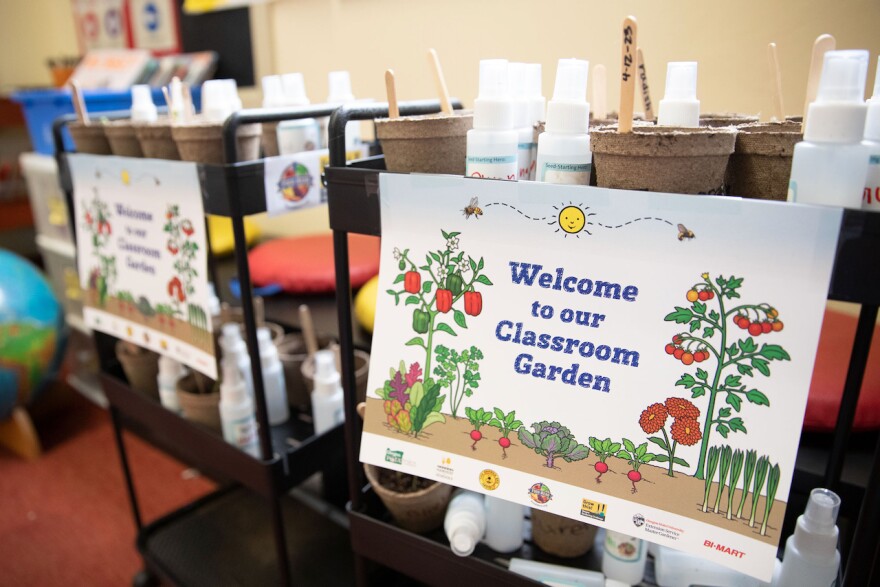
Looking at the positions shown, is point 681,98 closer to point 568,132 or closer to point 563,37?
point 568,132

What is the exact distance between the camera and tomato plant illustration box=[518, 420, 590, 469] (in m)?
0.58

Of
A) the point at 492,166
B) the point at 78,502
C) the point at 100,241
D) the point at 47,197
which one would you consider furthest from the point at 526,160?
the point at 47,197

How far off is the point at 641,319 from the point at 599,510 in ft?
0.61

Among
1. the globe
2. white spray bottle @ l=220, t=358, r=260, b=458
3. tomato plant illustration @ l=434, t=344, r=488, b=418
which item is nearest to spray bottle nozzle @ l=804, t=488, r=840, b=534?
tomato plant illustration @ l=434, t=344, r=488, b=418

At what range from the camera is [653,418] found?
538mm

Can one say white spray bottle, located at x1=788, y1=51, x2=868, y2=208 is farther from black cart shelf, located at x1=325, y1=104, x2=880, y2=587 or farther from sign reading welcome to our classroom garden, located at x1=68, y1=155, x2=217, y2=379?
sign reading welcome to our classroom garden, located at x1=68, y1=155, x2=217, y2=379

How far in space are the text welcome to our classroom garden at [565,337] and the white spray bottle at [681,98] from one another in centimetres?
17

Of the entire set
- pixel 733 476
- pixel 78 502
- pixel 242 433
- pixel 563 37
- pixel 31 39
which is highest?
pixel 31 39

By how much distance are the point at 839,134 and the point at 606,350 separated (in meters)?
0.24

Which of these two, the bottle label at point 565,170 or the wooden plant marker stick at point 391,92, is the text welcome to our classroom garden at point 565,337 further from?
the wooden plant marker stick at point 391,92

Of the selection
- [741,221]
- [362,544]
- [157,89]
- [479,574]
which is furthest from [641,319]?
[157,89]

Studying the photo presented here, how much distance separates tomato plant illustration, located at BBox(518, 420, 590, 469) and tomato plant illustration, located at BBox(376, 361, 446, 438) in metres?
0.09

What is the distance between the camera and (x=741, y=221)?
47 cm

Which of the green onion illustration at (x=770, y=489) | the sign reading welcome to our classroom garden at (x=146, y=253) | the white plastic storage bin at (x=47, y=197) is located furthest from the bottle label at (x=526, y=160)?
the white plastic storage bin at (x=47, y=197)
